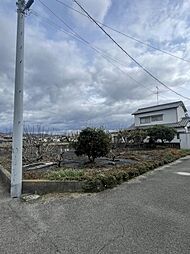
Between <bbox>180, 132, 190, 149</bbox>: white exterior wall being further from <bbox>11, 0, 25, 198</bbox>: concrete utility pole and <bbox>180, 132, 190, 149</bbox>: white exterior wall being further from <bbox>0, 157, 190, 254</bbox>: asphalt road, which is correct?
<bbox>11, 0, 25, 198</bbox>: concrete utility pole

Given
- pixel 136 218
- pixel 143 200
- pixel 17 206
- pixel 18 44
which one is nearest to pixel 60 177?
pixel 17 206

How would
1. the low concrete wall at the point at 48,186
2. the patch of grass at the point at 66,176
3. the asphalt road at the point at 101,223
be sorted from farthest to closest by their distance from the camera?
the patch of grass at the point at 66,176 → the low concrete wall at the point at 48,186 → the asphalt road at the point at 101,223

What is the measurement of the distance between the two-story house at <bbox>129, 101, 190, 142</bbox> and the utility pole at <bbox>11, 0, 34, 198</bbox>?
21.5m

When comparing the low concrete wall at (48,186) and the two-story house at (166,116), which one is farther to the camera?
the two-story house at (166,116)

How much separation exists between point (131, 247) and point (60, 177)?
336 cm

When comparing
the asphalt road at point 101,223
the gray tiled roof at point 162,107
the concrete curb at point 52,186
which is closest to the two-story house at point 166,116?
the gray tiled roof at point 162,107

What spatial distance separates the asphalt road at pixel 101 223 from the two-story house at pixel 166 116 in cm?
2066

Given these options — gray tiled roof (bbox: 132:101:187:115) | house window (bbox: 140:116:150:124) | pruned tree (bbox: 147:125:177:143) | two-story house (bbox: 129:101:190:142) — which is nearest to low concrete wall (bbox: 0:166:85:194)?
pruned tree (bbox: 147:125:177:143)

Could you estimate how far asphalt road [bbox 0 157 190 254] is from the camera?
9.23 ft

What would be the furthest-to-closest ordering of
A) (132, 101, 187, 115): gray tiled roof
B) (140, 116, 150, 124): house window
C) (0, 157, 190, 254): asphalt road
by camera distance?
1. (140, 116, 150, 124): house window
2. (132, 101, 187, 115): gray tiled roof
3. (0, 157, 190, 254): asphalt road

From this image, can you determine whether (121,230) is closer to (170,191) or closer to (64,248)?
(64,248)

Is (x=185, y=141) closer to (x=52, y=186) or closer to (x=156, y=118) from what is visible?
(x=156, y=118)

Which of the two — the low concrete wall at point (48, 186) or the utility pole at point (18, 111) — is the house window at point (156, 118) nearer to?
the low concrete wall at point (48, 186)

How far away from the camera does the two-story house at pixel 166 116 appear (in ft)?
83.4
